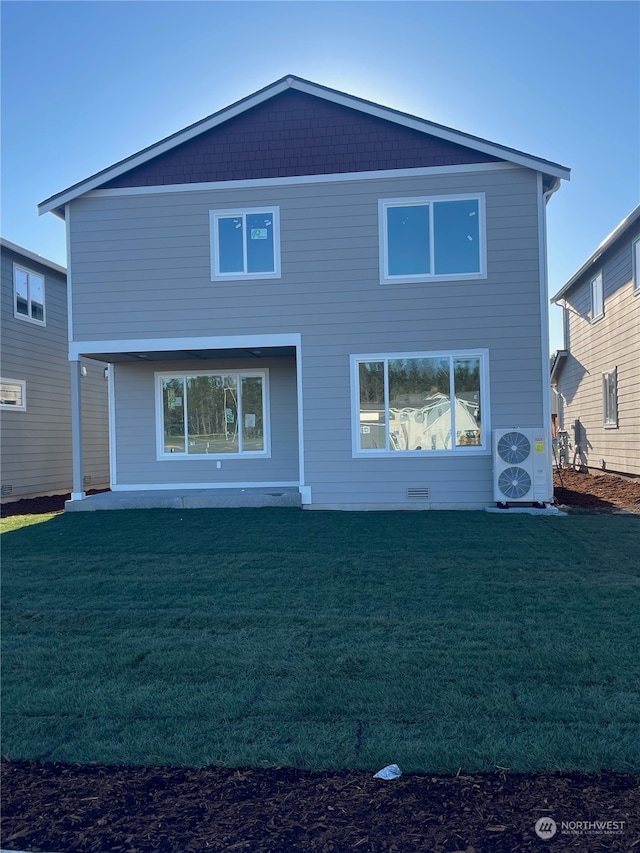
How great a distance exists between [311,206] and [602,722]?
31.4 ft

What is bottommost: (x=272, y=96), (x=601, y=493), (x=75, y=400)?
(x=601, y=493)

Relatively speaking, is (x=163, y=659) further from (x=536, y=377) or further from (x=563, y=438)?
(x=563, y=438)

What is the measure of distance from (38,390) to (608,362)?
13421 mm

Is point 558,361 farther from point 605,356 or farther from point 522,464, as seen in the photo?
point 522,464

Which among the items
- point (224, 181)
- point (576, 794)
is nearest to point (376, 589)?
point (576, 794)

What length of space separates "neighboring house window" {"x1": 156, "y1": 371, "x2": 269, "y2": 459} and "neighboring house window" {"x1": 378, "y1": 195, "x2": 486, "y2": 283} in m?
3.55

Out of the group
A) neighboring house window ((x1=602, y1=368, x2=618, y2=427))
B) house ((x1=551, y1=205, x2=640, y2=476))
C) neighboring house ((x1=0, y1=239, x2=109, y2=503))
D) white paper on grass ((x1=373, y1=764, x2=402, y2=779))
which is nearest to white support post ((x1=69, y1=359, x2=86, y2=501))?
neighboring house ((x1=0, y1=239, x2=109, y2=503))

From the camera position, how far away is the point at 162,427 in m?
13.0

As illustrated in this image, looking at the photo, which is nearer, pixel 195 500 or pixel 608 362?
pixel 195 500

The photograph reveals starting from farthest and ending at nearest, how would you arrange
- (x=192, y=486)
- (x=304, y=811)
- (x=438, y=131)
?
(x=192, y=486) → (x=438, y=131) → (x=304, y=811)

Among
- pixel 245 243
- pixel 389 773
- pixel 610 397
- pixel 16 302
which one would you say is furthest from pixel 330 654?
pixel 610 397

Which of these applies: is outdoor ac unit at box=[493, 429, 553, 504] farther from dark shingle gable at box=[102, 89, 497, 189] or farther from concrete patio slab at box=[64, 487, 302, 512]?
dark shingle gable at box=[102, 89, 497, 189]

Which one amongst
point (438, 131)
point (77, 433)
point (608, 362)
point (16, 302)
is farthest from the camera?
point (608, 362)

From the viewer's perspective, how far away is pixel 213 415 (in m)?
13.0
